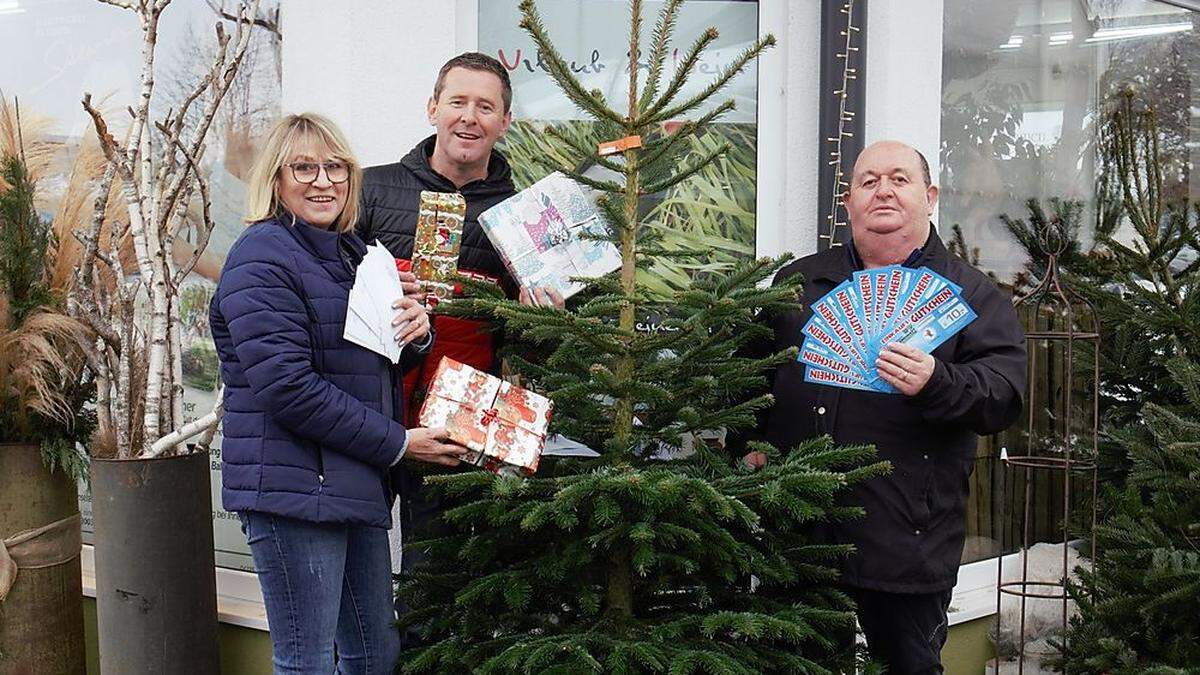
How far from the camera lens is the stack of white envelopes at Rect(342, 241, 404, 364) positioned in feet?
10.5

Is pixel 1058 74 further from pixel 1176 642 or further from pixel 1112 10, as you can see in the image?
pixel 1176 642

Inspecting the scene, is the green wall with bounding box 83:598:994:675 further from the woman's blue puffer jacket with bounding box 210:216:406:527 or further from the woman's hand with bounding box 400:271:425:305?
→ the woman's hand with bounding box 400:271:425:305

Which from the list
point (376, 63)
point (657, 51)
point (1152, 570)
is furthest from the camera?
point (376, 63)

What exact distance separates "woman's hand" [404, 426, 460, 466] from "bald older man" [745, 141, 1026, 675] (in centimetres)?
85

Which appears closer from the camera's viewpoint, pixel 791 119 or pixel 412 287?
pixel 412 287

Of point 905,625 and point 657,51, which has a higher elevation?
point 657,51

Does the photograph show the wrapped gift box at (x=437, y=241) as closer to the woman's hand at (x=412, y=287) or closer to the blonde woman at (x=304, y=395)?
the woman's hand at (x=412, y=287)

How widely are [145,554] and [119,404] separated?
1.74 feet

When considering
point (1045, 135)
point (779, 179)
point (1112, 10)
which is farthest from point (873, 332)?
point (1112, 10)

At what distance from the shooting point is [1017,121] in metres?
5.48

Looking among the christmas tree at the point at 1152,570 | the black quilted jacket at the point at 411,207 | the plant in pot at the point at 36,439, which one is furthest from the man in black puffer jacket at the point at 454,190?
the christmas tree at the point at 1152,570

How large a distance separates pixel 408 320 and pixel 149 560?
4.87ft

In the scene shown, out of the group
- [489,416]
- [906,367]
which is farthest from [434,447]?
[906,367]

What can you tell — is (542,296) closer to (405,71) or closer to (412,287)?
(412,287)
